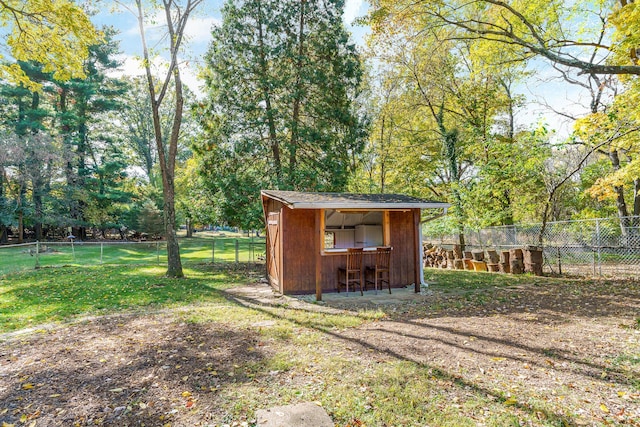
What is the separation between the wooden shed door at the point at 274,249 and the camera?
8531mm

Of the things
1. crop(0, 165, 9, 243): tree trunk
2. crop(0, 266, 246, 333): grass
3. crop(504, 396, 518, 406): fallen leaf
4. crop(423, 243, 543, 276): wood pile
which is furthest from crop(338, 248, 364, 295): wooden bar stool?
crop(0, 165, 9, 243): tree trunk

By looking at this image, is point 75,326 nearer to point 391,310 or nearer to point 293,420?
point 293,420

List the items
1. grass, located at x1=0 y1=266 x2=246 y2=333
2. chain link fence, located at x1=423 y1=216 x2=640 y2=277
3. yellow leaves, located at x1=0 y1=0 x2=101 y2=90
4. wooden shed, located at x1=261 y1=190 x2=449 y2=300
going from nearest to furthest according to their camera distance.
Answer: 1. grass, located at x1=0 y1=266 x2=246 y2=333
2. yellow leaves, located at x1=0 y1=0 x2=101 y2=90
3. wooden shed, located at x1=261 y1=190 x2=449 y2=300
4. chain link fence, located at x1=423 y1=216 x2=640 y2=277

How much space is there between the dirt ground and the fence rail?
9.05 meters

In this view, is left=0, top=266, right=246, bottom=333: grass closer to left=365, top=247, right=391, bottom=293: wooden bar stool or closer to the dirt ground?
the dirt ground

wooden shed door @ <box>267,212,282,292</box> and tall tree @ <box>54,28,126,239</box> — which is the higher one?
tall tree @ <box>54,28,126,239</box>

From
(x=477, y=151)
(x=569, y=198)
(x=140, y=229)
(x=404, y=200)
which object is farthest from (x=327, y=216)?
(x=140, y=229)

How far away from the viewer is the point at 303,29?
46.5 feet

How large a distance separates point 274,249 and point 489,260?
8.26m

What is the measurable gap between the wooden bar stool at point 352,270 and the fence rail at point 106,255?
676 cm

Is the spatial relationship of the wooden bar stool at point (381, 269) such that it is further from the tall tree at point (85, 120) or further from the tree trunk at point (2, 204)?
the tree trunk at point (2, 204)

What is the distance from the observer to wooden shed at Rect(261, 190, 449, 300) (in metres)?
7.77

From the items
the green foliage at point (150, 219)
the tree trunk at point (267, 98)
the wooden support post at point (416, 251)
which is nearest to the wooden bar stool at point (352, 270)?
the wooden support post at point (416, 251)

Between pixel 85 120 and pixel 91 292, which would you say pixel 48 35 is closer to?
pixel 91 292
